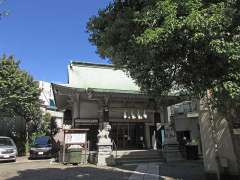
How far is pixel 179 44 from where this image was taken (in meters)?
7.78

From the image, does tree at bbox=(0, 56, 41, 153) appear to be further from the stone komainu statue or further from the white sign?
the stone komainu statue

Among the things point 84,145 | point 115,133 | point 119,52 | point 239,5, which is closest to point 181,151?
point 115,133

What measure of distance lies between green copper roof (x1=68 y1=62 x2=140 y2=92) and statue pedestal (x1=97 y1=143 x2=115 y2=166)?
4.63 m

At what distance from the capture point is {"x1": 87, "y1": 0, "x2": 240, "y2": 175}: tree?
7105mm

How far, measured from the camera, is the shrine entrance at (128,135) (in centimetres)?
2480

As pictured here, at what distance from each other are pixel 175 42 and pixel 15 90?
2280 cm

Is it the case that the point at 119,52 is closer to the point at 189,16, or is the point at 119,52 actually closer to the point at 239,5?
the point at 189,16

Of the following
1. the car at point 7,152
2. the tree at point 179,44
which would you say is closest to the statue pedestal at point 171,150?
the car at point 7,152

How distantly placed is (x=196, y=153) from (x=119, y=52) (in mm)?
14850

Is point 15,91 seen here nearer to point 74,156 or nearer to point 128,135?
point 128,135

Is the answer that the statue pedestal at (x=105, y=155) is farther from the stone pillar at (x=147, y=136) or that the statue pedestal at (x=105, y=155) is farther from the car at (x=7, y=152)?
the car at (x=7, y=152)

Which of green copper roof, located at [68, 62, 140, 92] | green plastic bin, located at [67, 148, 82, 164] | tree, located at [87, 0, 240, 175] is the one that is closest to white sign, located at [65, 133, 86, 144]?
green plastic bin, located at [67, 148, 82, 164]

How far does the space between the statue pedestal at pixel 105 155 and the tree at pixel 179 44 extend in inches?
414

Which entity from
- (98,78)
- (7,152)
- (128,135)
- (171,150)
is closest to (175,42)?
(171,150)
